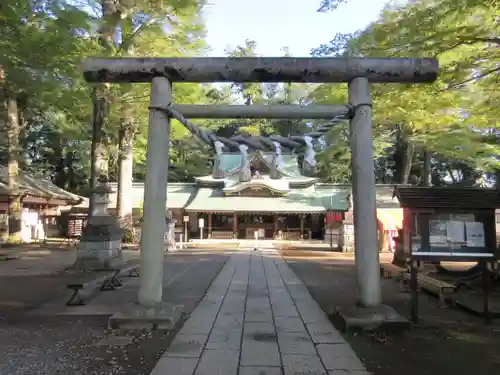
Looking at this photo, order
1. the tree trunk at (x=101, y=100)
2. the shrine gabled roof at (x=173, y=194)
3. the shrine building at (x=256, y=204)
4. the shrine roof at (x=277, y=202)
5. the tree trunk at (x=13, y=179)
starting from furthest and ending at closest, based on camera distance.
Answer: the shrine gabled roof at (x=173, y=194) < the shrine building at (x=256, y=204) < the shrine roof at (x=277, y=202) < the tree trunk at (x=13, y=179) < the tree trunk at (x=101, y=100)

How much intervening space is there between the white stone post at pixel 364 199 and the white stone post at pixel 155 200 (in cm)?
271

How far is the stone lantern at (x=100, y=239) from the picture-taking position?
13.5 meters

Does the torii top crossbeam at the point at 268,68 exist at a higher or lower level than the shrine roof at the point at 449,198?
higher

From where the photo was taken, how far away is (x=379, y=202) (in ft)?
110

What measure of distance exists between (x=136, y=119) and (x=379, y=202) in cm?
2009

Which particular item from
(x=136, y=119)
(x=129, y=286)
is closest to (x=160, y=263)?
(x=129, y=286)

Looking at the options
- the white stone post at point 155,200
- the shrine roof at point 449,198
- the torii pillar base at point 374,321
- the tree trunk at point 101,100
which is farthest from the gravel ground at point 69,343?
the tree trunk at point 101,100

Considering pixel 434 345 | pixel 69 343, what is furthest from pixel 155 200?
pixel 434 345

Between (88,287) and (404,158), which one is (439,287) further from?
(404,158)

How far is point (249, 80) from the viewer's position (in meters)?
6.42

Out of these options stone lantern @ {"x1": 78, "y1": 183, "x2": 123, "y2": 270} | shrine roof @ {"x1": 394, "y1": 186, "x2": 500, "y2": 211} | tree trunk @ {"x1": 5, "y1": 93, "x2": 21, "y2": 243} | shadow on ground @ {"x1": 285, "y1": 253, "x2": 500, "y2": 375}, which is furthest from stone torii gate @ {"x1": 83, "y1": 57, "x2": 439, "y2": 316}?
tree trunk @ {"x1": 5, "y1": 93, "x2": 21, "y2": 243}

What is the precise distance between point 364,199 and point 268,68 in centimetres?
230

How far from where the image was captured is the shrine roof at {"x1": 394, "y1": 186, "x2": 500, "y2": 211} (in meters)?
6.61

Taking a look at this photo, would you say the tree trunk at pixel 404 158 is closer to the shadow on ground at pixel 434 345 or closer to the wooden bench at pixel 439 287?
the wooden bench at pixel 439 287
